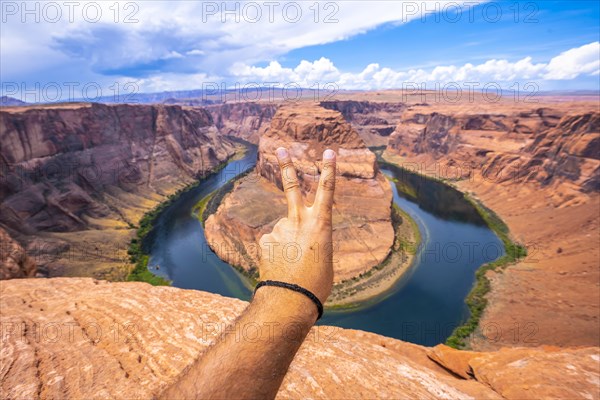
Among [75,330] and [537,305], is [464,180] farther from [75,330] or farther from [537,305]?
[75,330]

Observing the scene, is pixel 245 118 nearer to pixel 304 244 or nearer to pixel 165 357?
pixel 165 357

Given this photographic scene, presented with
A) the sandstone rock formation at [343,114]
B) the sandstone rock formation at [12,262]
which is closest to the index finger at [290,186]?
the sandstone rock formation at [12,262]

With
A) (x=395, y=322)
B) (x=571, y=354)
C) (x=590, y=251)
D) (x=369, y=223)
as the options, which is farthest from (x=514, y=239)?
(x=571, y=354)

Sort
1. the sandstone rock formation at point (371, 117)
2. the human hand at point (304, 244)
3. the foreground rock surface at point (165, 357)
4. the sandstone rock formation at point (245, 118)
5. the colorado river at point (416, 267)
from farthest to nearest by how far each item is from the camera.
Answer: the sandstone rock formation at point (245, 118) < the sandstone rock formation at point (371, 117) < the colorado river at point (416, 267) < the foreground rock surface at point (165, 357) < the human hand at point (304, 244)

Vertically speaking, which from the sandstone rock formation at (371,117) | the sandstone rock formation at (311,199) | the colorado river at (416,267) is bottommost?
the colorado river at (416,267)

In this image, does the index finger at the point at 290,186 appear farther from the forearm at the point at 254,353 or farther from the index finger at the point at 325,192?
the forearm at the point at 254,353
